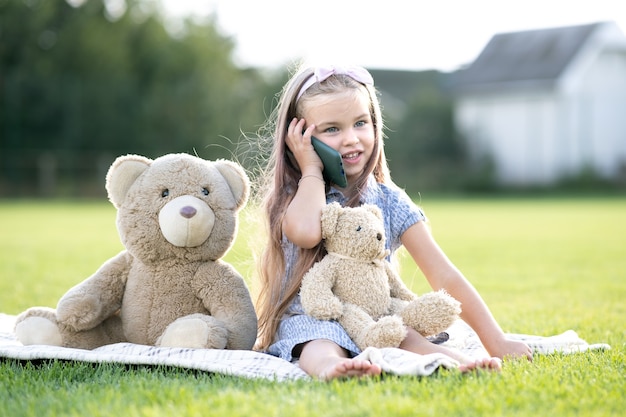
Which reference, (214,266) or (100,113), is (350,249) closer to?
(214,266)

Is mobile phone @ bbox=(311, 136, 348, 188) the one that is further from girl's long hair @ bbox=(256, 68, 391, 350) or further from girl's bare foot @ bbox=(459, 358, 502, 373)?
girl's bare foot @ bbox=(459, 358, 502, 373)

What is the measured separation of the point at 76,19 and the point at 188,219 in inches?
884

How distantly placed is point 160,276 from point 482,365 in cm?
132

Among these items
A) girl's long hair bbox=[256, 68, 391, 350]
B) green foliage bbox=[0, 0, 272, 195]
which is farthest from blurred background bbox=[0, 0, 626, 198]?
girl's long hair bbox=[256, 68, 391, 350]

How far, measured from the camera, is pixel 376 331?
2.87m

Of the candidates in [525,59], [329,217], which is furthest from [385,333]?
[525,59]

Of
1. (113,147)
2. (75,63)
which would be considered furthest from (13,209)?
(75,63)

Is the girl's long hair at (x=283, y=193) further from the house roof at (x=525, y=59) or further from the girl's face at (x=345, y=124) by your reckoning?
the house roof at (x=525, y=59)

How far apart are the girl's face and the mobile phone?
0.05 metres

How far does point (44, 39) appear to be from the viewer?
79.2 ft

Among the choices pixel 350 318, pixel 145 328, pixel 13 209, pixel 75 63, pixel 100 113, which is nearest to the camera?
pixel 350 318

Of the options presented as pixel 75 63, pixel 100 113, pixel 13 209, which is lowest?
pixel 13 209

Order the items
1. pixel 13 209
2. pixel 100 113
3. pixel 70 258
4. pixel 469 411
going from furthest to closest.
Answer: pixel 100 113
pixel 13 209
pixel 70 258
pixel 469 411

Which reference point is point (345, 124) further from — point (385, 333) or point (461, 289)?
point (385, 333)
